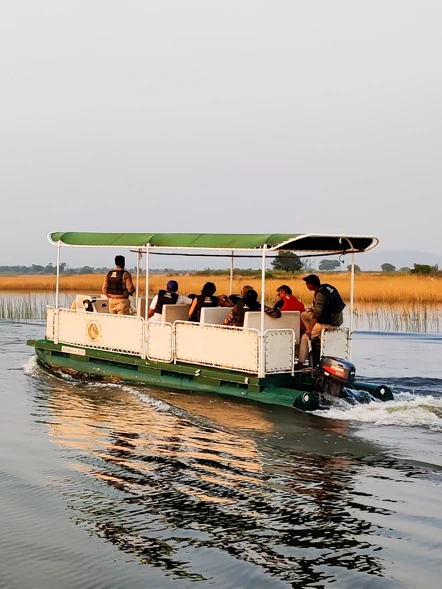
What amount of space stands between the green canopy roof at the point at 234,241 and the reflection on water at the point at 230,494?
2334 millimetres

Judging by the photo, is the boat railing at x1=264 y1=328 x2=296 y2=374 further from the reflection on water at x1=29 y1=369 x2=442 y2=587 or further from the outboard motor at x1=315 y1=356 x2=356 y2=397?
the reflection on water at x1=29 y1=369 x2=442 y2=587

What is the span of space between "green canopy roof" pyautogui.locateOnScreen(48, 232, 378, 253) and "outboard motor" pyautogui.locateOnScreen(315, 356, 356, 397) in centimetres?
170

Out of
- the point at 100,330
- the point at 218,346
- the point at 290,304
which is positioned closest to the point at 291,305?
the point at 290,304

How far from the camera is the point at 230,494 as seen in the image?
8.63m

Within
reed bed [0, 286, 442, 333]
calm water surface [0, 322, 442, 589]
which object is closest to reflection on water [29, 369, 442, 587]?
calm water surface [0, 322, 442, 589]

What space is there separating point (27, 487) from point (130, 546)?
1950 millimetres

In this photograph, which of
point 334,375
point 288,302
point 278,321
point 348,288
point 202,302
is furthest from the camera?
point 348,288

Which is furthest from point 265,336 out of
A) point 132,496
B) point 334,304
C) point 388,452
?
point 132,496

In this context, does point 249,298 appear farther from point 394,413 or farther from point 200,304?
point 394,413

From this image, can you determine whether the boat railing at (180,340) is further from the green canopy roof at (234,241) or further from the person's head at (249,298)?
the green canopy roof at (234,241)

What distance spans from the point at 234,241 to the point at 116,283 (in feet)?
12.4

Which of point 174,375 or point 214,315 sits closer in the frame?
point 214,315

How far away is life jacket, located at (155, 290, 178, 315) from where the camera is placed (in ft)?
50.5

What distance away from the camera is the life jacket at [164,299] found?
15.4 meters
